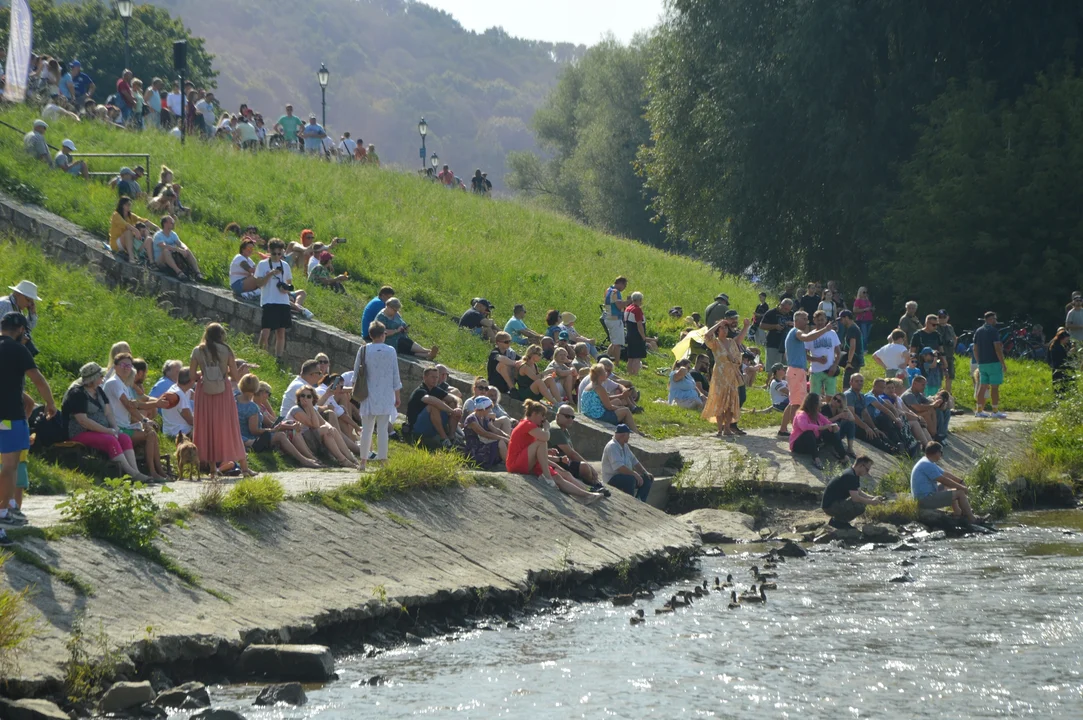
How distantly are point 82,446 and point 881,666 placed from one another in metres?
7.53

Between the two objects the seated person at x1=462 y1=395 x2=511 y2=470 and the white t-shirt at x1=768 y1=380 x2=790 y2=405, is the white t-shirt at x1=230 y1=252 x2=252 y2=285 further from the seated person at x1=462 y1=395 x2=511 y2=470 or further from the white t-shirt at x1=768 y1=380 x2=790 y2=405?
the white t-shirt at x1=768 y1=380 x2=790 y2=405

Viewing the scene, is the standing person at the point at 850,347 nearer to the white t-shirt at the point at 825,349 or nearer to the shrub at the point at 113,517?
Answer: the white t-shirt at the point at 825,349

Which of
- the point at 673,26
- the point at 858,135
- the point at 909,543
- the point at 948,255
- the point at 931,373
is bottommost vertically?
the point at 909,543

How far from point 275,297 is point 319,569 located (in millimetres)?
9035

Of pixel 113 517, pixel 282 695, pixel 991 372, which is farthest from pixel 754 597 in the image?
pixel 991 372

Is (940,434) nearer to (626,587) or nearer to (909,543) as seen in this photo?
(909,543)

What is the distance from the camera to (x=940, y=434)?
22406 mm

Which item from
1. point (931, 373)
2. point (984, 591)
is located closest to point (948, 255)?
point (931, 373)

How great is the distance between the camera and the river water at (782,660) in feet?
35.0

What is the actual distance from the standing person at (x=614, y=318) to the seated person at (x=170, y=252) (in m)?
7.16

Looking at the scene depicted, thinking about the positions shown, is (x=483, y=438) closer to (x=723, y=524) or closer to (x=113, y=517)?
(x=723, y=524)

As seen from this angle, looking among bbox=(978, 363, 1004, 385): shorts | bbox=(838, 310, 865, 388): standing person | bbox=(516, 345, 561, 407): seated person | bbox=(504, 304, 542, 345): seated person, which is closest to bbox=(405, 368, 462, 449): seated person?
bbox=(516, 345, 561, 407): seated person

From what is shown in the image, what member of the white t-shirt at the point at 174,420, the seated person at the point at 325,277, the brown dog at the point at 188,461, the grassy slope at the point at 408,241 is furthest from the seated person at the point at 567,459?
the seated person at the point at 325,277

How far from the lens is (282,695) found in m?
10.1
